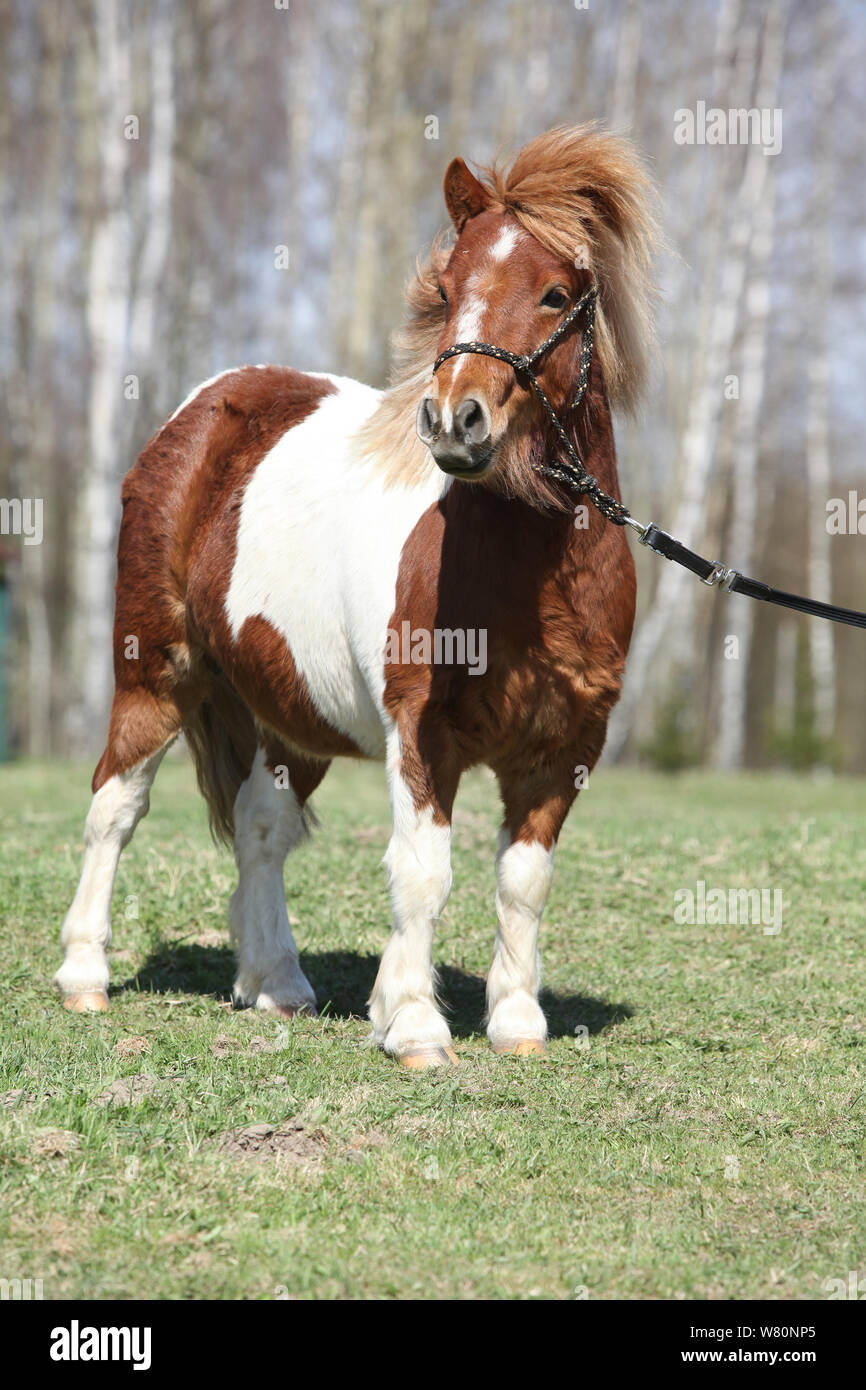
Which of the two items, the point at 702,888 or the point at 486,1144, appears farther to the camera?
the point at 702,888

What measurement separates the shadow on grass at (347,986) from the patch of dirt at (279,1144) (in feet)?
4.05

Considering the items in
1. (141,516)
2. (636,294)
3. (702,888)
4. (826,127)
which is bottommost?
(702,888)

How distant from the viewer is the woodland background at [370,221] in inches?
711

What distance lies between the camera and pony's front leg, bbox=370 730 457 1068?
447 cm

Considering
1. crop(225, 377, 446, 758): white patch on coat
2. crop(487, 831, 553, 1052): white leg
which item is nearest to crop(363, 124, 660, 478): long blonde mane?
crop(225, 377, 446, 758): white patch on coat

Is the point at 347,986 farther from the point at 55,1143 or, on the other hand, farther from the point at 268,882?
the point at 55,1143

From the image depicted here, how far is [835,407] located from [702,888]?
26.6 metres

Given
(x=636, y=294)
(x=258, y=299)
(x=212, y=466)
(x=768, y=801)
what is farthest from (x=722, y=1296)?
(x=258, y=299)

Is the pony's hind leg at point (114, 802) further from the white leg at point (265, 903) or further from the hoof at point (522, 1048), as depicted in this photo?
the hoof at point (522, 1048)

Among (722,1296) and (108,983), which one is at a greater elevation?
(108,983)

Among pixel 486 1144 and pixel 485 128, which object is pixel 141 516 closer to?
pixel 486 1144

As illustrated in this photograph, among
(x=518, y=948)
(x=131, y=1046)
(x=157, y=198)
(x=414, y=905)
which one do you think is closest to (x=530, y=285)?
(x=414, y=905)

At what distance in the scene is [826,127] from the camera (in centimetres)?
2288
